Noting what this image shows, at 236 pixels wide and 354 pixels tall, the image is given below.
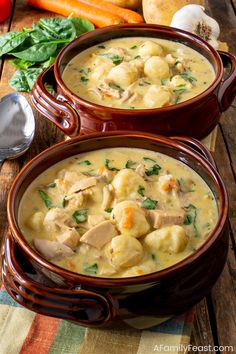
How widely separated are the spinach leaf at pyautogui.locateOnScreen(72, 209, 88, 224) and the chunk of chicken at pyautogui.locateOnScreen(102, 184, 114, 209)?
0.05m

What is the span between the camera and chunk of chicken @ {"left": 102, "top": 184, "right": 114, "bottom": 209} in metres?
1.61

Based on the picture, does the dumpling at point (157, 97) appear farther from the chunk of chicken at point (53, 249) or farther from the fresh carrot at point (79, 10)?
the fresh carrot at point (79, 10)

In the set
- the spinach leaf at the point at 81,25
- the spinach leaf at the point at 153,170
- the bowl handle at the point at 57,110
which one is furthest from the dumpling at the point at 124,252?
the spinach leaf at the point at 81,25

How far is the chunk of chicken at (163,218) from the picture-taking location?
5.01ft

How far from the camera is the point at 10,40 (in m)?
2.80

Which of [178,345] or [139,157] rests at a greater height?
[139,157]

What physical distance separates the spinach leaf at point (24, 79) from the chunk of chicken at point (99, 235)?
1.22 m

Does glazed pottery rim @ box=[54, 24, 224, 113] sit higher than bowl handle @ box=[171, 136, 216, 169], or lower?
lower

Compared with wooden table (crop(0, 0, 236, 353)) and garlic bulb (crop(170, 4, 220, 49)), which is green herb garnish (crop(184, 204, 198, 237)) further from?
garlic bulb (crop(170, 4, 220, 49))

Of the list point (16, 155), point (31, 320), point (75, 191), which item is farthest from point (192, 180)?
point (16, 155)

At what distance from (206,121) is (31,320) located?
92 cm

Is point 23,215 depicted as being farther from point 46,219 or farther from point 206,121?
point 206,121

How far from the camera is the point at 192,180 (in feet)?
5.56

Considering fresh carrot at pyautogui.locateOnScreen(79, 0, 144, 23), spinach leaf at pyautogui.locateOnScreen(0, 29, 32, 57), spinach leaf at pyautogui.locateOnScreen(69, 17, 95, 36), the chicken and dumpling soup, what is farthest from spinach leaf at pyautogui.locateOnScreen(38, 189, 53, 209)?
fresh carrot at pyautogui.locateOnScreen(79, 0, 144, 23)
